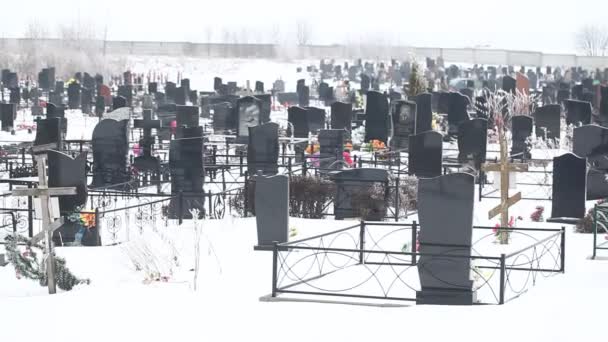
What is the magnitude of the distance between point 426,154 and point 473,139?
2.81 m

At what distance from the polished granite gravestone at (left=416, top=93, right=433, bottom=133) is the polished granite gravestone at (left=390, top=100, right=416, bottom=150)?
1807 mm

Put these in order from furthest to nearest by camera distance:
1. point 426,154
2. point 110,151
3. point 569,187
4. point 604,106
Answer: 1. point 604,106
2. point 110,151
3. point 426,154
4. point 569,187

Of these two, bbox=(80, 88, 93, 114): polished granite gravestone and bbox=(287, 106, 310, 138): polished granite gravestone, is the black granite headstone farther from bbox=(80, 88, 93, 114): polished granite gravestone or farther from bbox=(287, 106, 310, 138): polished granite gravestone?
bbox=(80, 88, 93, 114): polished granite gravestone

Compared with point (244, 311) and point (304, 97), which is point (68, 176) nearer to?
point (244, 311)

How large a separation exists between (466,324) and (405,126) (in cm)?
1647

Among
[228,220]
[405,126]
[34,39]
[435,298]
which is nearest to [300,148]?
[405,126]

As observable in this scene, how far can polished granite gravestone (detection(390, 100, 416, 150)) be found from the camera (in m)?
27.0

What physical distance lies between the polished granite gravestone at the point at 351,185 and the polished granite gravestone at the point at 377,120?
33.6 feet

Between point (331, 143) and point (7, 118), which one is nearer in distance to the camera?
point (331, 143)

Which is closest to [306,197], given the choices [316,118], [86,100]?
[316,118]

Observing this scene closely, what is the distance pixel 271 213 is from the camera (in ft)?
52.5

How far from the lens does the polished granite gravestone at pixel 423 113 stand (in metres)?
29.1

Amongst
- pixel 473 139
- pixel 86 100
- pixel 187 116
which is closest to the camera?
pixel 473 139

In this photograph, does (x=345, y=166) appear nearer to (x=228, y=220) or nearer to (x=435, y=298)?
(x=228, y=220)
